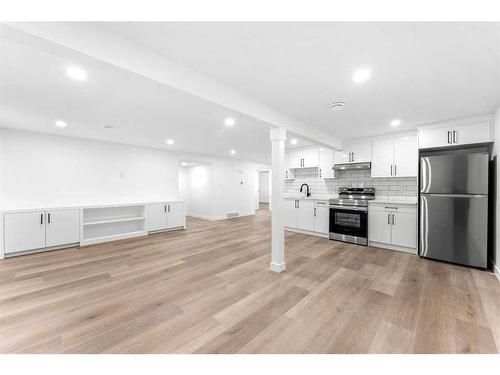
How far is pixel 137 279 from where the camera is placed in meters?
2.78

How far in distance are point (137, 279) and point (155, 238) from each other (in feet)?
8.04

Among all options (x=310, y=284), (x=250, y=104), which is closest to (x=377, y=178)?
(x=310, y=284)

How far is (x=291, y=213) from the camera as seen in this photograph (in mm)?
5691

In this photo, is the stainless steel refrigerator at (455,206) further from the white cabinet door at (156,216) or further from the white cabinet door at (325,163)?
the white cabinet door at (156,216)

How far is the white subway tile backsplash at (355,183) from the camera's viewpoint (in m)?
4.41

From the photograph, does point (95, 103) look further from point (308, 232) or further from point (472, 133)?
A: point (472, 133)

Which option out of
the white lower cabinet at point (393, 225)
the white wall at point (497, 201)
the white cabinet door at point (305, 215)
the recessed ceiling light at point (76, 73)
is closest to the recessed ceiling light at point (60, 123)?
the recessed ceiling light at point (76, 73)

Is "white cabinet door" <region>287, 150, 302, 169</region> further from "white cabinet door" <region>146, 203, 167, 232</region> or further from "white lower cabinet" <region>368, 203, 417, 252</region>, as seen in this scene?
"white cabinet door" <region>146, 203, 167, 232</region>

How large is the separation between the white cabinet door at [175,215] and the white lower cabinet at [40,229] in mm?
2031

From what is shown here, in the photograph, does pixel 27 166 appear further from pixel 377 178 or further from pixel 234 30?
pixel 377 178

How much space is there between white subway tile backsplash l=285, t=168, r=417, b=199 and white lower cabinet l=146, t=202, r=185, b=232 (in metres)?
3.41

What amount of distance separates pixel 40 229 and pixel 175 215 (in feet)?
9.13

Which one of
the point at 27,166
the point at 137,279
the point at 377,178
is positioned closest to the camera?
the point at 137,279

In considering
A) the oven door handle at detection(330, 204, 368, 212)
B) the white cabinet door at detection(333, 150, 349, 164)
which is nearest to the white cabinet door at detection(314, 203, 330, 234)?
the oven door handle at detection(330, 204, 368, 212)
